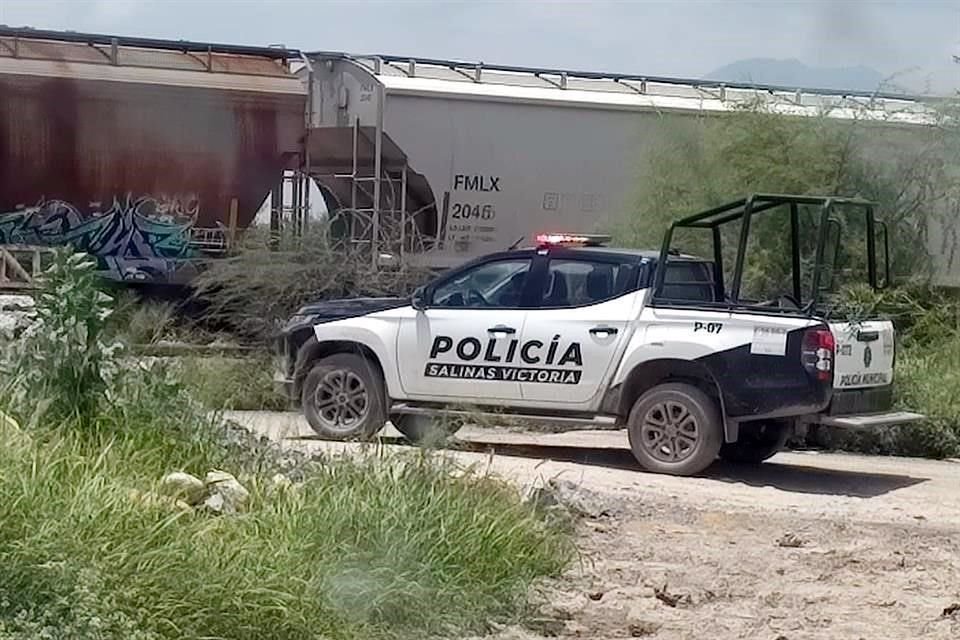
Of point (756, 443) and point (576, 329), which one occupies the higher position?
point (576, 329)

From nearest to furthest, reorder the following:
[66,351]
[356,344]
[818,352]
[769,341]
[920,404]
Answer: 1. [66,351]
2. [818,352]
3. [769,341]
4. [356,344]
5. [920,404]

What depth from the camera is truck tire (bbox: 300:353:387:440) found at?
12.7m

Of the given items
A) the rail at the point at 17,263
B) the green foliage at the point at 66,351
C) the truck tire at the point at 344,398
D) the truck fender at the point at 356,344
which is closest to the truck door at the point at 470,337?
the truck fender at the point at 356,344

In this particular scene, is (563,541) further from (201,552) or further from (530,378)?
(530,378)

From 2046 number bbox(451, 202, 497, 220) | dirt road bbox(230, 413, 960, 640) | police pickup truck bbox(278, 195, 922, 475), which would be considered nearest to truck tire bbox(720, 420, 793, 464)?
police pickup truck bbox(278, 195, 922, 475)

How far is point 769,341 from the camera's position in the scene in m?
11.1

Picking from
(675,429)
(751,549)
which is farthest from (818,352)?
(751,549)

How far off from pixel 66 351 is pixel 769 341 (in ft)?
16.9

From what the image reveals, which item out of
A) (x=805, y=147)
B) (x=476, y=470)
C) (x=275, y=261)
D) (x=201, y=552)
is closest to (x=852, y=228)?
(x=805, y=147)

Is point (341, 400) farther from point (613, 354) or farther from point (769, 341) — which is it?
point (769, 341)

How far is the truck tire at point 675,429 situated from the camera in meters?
11.4

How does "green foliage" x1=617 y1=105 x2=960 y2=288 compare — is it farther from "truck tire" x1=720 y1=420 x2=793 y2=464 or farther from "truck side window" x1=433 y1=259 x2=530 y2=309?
"truck side window" x1=433 y1=259 x2=530 y2=309

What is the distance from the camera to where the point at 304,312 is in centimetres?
1321

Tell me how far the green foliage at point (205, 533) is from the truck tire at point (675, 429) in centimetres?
320
